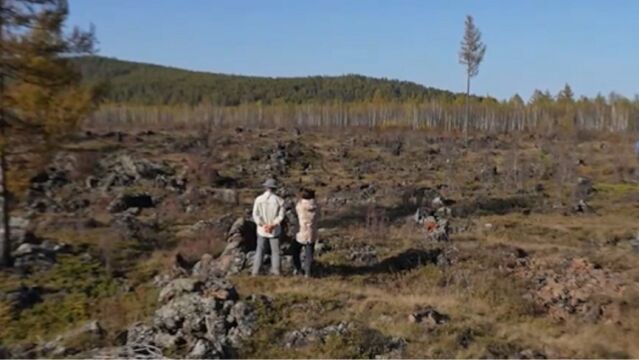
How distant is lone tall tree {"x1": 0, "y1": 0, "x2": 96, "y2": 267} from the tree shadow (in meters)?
6.62

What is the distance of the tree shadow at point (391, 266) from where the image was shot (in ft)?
43.7

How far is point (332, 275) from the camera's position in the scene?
42.7 feet

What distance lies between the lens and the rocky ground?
9.84 metres

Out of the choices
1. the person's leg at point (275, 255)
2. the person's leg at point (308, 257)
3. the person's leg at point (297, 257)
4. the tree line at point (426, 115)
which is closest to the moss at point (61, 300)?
the person's leg at point (275, 255)

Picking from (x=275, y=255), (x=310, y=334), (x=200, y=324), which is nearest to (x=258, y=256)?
(x=275, y=255)

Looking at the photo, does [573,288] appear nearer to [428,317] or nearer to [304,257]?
[428,317]

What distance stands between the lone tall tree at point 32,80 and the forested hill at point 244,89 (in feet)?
442

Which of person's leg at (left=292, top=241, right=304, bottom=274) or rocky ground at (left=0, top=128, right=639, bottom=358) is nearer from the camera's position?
rocky ground at (left=0, top=128, right=639, bottom=358)

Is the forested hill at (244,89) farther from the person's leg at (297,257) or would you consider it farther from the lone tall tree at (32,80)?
the person's leg at (297,257)

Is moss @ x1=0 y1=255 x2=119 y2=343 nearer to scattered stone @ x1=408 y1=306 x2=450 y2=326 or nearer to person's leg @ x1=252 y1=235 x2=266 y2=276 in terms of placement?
person's leg @ x1=252 y1=235 x2=266 y2=276

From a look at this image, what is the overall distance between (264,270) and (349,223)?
7.65 metres

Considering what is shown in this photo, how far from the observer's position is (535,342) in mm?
10156

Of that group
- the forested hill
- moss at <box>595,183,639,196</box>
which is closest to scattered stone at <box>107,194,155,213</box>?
moss at <box>595,183,639,196</box>

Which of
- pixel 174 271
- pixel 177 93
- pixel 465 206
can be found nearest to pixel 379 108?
pixel 177 93
